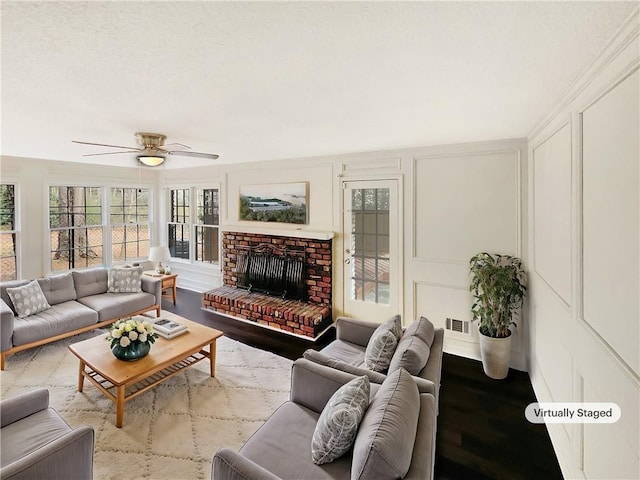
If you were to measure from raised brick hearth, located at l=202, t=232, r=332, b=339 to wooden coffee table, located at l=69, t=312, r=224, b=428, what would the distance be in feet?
3.69

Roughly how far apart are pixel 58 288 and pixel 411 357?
4.57m

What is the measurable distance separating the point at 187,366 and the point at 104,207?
4.34 m

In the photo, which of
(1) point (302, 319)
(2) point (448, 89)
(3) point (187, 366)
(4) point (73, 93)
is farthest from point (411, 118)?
(3) point (187, 366)

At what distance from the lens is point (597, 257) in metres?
1.54

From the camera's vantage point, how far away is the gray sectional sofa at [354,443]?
133 centimetres

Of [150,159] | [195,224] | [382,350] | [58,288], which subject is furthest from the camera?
[195,224]

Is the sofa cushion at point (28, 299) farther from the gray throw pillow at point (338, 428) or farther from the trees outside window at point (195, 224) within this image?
the gray throw pillow at point (338, 428)

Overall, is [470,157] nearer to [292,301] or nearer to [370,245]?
[370,245]

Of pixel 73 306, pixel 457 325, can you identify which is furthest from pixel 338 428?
pixel 73 306

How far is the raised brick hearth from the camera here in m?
4.18

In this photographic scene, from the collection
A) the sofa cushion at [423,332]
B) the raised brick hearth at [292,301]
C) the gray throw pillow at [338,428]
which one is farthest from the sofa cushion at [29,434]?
the raised brick hearth at [292,301]

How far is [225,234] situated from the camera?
5473 millimetres

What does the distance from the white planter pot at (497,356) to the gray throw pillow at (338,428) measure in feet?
6.72

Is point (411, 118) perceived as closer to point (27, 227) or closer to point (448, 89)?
point (448, 89)
